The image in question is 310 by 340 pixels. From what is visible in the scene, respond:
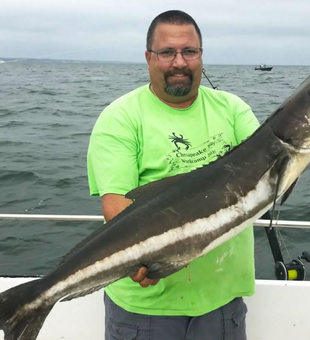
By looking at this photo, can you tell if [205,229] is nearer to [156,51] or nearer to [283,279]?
[156,51]

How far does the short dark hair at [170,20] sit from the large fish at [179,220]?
0.95m

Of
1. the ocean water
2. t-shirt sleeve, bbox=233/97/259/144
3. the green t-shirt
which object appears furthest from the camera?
the ocean water

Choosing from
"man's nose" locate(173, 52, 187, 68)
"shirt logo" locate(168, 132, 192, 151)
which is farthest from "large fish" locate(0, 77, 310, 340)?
"man's nose" locate(173, 52, 187, 68)

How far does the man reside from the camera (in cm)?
307

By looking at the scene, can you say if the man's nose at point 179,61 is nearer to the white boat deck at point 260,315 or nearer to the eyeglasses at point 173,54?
the eyeglasses at point 173,54

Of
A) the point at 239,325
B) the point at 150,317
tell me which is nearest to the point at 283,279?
the point at 239,325

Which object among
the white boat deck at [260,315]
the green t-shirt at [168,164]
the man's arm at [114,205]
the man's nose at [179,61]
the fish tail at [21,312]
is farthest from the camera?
the white boat deck at [260,315]

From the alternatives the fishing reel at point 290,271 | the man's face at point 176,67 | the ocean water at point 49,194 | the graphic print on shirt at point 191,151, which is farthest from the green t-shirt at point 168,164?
the ocean water at point 49,194

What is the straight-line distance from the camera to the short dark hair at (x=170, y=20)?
10.6ft

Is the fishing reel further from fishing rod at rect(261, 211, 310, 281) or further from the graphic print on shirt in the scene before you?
the graphic print on shirt

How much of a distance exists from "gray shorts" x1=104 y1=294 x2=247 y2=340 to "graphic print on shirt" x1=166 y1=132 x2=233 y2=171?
99cm

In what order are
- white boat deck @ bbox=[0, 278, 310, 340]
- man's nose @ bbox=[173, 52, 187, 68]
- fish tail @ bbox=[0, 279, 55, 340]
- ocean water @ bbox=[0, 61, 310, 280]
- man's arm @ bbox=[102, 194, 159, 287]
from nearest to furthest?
1. fish tail @ bbox=[0, 279, 55, 340]
2. man's arm @ bbox=[102, 194, 159, 287]
3. man's nose @ bbox=[173, 52, 187, 68]
4. white boat deck @ bbox=[0, 278, 310, 340]
5. ocean water @ bbox=[0, 61, 310, 280]

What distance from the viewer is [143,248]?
2729mm

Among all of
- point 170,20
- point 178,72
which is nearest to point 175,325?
point 178,72
